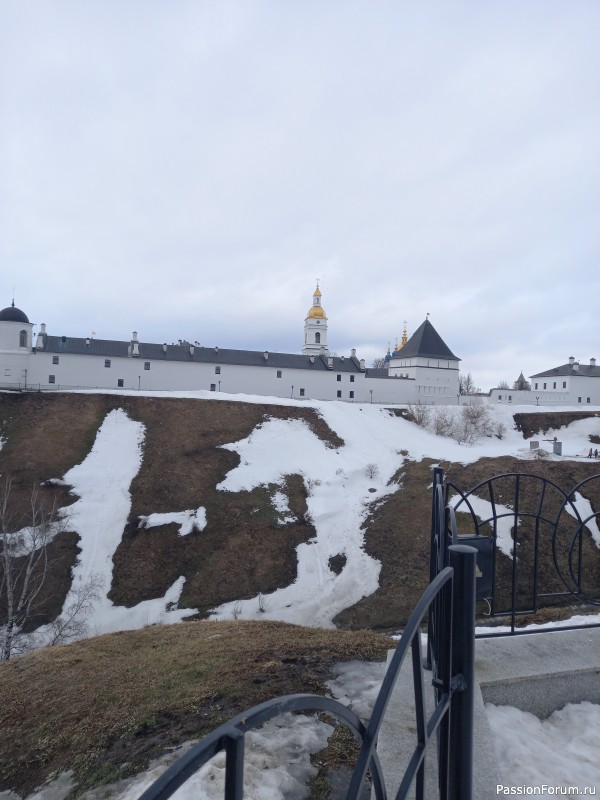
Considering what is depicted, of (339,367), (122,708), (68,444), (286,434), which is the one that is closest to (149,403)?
(68,444)

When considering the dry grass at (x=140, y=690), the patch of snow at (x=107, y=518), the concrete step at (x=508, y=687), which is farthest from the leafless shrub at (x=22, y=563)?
the concrete step at (x=508, y=687)

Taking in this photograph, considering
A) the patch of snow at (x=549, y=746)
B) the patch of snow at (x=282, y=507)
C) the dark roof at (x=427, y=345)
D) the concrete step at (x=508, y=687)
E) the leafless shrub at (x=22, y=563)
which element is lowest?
the leafless shrub at (x=22, y=563)

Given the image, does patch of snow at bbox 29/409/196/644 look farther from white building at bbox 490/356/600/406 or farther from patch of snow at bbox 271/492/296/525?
white building at bbox 490/356/600/406

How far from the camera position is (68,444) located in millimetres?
30781

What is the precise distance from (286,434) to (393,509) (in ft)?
36.0

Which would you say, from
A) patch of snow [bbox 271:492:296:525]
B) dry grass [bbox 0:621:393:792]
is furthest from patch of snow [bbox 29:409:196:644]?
dry grass [bbox 0:621:393:792]

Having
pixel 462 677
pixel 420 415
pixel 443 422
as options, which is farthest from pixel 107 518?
pixel 443 422

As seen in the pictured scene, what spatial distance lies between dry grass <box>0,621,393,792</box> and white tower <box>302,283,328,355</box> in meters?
56.5

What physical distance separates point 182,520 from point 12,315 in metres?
31.6

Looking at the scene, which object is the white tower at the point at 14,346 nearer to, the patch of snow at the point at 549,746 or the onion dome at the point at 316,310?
the onion dome at the point at 316,310

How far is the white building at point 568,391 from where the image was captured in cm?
6253

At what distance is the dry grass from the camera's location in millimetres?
4500

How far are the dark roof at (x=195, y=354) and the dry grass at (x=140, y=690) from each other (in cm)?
4300

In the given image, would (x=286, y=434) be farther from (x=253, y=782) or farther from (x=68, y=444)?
(x=253, y=782)
